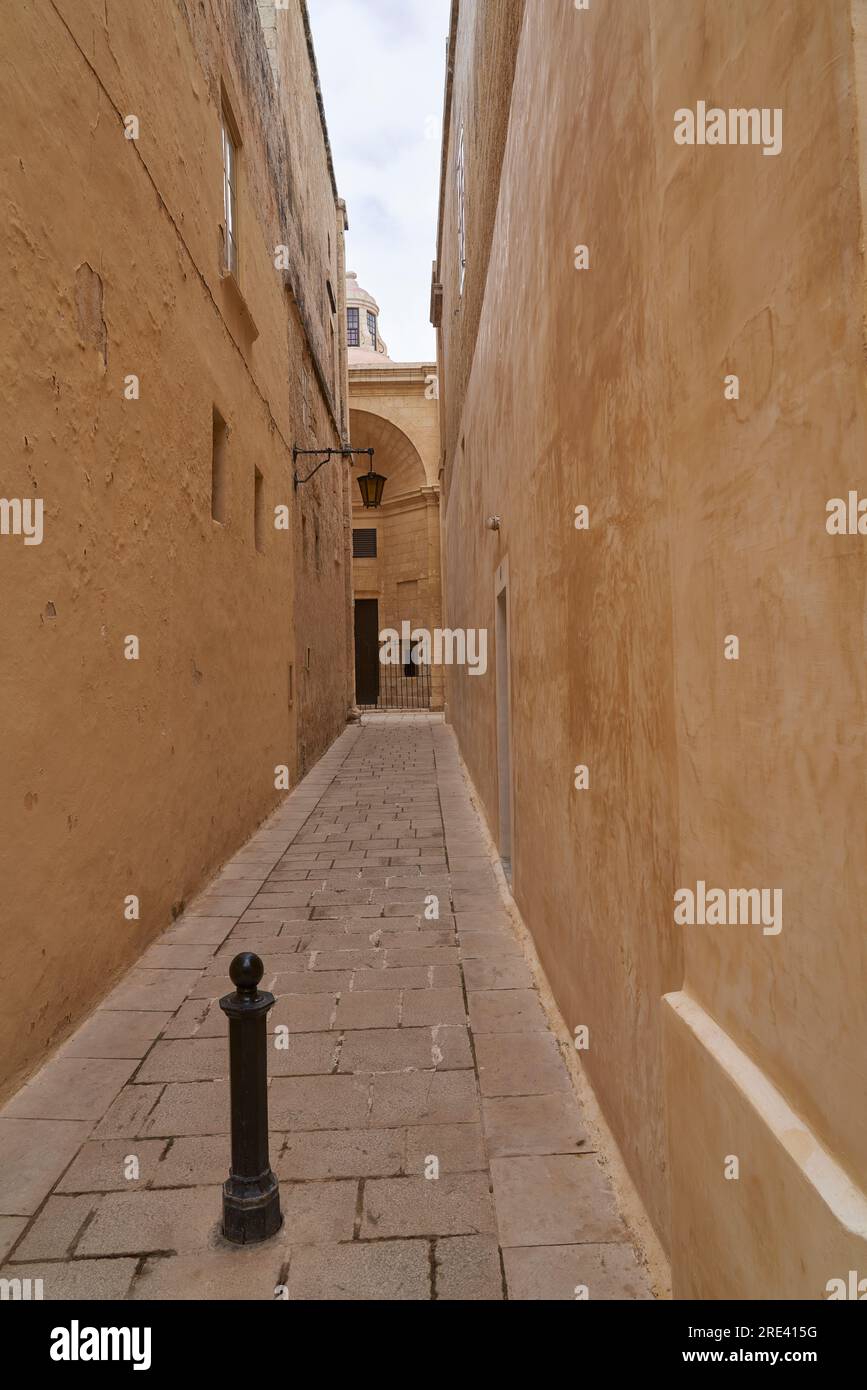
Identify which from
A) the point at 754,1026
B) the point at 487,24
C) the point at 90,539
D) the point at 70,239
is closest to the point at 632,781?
the point at 754,1026

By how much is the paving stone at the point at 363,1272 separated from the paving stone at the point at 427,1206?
2.8 inches

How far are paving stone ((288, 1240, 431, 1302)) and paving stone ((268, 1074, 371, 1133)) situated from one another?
0.65m

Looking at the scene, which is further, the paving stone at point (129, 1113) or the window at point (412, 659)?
the window at point (412, 659)

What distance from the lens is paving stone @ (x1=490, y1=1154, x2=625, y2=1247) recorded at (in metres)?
Result: 2.33

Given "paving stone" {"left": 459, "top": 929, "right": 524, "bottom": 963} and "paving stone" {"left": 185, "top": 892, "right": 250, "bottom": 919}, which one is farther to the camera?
"paving stone" {"left": 185, "top": 892, "right": 250, "bottom": 919}

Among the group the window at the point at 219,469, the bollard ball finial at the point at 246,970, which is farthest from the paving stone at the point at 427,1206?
the window at the point at 219,469

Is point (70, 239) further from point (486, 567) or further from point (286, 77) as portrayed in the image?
point (286, 77)

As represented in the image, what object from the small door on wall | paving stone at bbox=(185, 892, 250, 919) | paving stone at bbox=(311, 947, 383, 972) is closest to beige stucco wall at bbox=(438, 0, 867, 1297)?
paving stone at bbox=(311, 947, 383, 972)

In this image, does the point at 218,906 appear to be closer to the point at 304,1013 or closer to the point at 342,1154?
the point at 304,1013

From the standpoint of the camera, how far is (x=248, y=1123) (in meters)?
2.36

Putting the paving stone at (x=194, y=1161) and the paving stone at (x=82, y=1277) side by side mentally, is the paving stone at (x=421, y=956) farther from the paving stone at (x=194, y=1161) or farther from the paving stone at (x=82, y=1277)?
the paving stone at (x=82, y=1277)

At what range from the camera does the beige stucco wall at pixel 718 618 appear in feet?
4.00

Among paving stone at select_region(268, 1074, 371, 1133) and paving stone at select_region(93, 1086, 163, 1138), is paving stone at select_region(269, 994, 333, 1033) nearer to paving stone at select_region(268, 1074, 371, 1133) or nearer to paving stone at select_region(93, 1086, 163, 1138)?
paving stone at select_region(268, 1074, 371, 1133)

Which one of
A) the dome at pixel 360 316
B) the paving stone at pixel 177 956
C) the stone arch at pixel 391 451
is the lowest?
the paving stone at pixel 177 956
